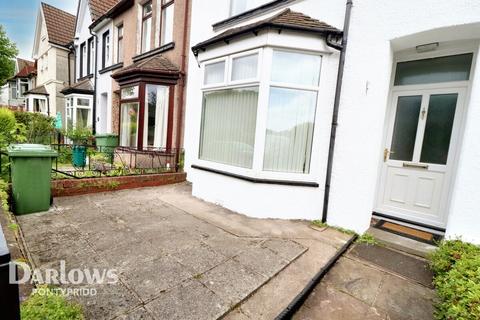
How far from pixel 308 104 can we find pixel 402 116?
1.83m

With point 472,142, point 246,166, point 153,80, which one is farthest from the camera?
point 153,80

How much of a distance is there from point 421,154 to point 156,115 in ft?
23.6

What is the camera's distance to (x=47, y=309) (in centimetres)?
173

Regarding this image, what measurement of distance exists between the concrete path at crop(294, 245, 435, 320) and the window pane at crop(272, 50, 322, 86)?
3.11 metres

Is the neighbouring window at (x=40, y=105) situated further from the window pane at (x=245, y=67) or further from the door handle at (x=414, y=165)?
the door handle at (x=414, y=165)

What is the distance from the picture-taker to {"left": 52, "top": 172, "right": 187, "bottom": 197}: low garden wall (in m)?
4.90

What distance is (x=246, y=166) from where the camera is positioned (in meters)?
4.83

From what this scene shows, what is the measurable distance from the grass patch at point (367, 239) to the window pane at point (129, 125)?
737cm

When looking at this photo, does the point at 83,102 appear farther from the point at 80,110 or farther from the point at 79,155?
the point at 79,155

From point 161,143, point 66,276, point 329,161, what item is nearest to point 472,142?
point 329,161

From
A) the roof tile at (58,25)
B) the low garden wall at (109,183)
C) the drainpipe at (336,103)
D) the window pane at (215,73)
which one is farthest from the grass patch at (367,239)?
the roof tile at (58,25)

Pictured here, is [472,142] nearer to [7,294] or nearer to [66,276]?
[7,294]

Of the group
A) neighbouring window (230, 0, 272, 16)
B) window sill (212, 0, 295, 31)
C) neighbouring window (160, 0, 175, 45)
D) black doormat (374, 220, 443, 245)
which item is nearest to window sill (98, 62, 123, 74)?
neighbouring window (160, 0, 175, 45)

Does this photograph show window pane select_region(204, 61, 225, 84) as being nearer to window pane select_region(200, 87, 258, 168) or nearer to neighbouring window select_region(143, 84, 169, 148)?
window pane select_region(200, 87, 258, 168)
